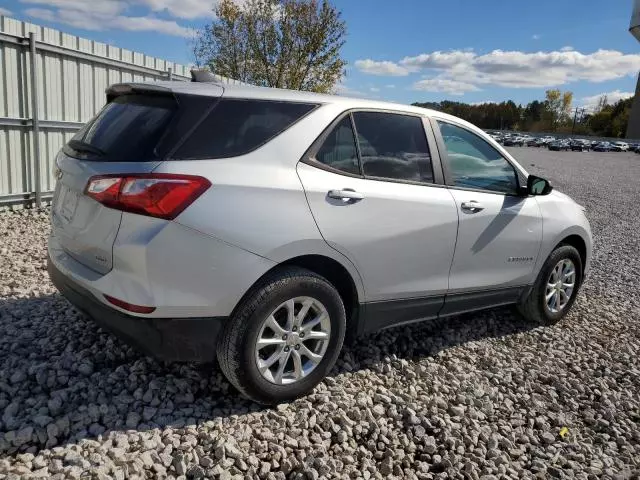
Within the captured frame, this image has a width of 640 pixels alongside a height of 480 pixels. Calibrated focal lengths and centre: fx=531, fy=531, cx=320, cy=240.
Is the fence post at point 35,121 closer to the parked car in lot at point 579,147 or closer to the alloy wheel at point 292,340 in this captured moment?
the alloy wheel at point 292,340

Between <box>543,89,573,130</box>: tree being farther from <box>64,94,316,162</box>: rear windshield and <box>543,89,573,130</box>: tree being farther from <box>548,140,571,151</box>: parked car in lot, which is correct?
<box>64,94,316,162</box>: rear windshield

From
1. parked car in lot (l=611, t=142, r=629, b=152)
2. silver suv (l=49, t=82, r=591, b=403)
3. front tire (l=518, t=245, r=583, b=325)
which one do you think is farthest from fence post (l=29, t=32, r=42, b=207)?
parked car in lot (l=611, t=142, r=629, b=152)

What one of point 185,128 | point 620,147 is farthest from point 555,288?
point 620,147

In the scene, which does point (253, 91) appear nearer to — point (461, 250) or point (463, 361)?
point (461, 250)

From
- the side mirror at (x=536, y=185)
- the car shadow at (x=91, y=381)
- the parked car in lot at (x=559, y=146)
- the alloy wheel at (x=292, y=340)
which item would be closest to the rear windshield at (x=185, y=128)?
the alloy wheel at (x=292, y=340)

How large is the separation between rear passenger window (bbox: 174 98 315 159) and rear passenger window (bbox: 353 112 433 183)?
1.59 feet

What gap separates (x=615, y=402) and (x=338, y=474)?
7.22 ft

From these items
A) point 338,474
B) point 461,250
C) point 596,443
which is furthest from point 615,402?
point 338,474

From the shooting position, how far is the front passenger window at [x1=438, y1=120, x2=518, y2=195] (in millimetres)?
3792

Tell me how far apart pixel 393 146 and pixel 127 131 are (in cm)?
162

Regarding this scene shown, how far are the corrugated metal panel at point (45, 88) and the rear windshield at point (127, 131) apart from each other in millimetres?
4527

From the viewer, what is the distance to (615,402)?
361cm

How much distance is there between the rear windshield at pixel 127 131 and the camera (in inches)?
104

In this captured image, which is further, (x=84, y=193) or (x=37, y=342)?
(x=37, y=342)
